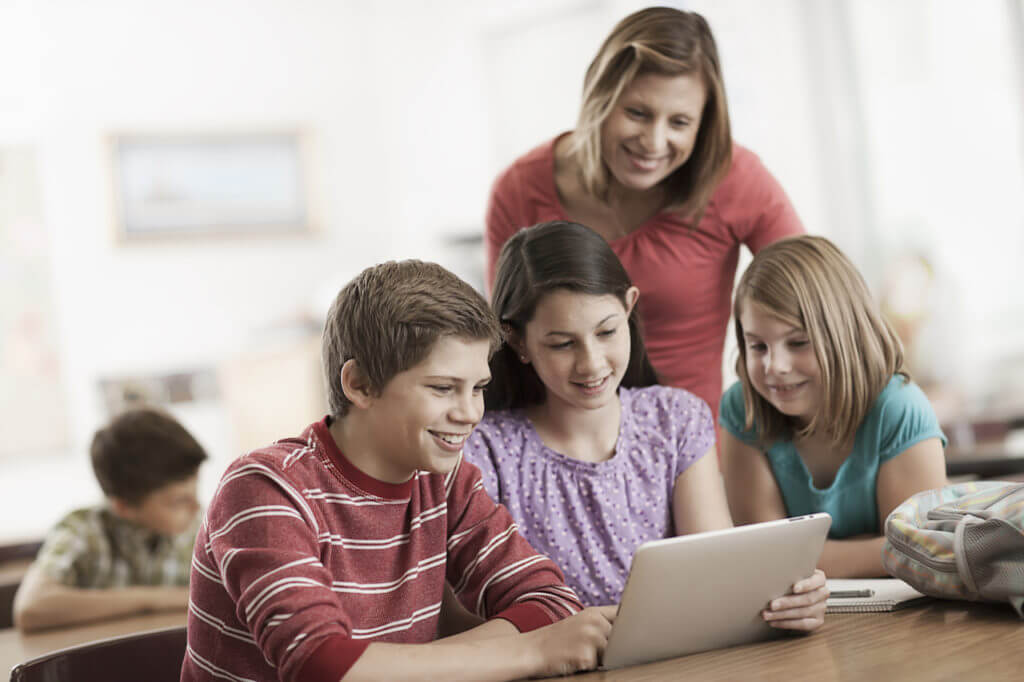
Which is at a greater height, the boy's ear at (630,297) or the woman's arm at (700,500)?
the boy's ear at (630,297)

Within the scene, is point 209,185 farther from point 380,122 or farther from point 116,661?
point 116,661

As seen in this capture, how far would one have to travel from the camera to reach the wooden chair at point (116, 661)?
1297mm

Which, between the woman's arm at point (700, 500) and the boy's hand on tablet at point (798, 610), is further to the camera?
the woman's arm at point (700, 500)

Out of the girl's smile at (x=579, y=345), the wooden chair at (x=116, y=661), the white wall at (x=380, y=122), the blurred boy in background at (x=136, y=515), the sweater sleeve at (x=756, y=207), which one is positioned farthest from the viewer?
the white wall at (x=380, y=122)

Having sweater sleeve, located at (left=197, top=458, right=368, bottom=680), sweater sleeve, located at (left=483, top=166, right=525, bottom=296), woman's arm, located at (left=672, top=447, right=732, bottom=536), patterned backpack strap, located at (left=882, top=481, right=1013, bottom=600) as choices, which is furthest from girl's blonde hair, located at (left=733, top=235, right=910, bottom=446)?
sweater sleeve, located at (left=197, top=458, right=368, bottom=680)

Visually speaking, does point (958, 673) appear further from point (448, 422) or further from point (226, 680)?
point (226, 680)

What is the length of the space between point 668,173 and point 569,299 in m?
0.48

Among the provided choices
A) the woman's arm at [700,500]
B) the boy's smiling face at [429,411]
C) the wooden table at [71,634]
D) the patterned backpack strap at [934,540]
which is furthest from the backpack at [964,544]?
the wooden table at [71,634]

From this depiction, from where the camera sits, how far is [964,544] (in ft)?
4.03

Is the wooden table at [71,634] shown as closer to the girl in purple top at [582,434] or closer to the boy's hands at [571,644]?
the girl in purple top at [582,434]

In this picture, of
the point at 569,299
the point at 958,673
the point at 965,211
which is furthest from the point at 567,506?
the point at 965,211

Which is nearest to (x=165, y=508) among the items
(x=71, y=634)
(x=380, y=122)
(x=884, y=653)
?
(x=71, y=634)

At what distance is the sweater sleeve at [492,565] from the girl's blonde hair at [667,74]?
74 centimetres

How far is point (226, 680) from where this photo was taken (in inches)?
48.1
